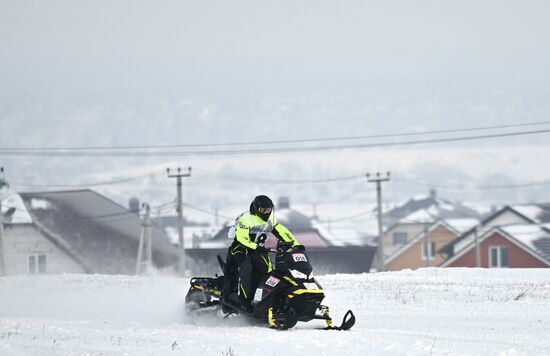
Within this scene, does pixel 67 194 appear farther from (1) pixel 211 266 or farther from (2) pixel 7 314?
(2) pixel 7 314

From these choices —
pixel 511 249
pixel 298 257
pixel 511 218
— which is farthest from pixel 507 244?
pixel 298 257

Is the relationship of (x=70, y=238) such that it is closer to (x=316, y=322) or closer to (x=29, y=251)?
(x=29, y=251)

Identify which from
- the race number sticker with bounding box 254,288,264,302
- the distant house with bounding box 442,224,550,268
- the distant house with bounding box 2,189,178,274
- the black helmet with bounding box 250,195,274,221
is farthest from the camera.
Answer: the distant house with bounding box 442,224,550,268

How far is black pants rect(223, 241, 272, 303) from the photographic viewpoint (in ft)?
66.8

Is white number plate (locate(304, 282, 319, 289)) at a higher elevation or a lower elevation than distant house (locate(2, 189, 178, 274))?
higher

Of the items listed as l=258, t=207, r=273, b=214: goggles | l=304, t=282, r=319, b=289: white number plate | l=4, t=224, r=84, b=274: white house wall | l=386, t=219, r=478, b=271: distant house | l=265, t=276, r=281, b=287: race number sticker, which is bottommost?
l=386, t=219, r=478, b=271: distant house

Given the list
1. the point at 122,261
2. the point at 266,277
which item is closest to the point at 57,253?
the point at 122,261

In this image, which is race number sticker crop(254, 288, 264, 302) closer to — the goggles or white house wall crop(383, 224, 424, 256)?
the goggles

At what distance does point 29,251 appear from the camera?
288ft

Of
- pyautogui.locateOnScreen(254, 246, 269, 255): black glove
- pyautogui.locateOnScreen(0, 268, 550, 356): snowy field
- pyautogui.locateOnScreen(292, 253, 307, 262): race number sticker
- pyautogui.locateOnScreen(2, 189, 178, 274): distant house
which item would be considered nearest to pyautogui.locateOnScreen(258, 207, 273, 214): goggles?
pyautogui.locateOnScreen(254, 246, 269, 255): black glove

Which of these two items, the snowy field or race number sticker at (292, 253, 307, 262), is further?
race number sticker at (292, 253, 307, 262)

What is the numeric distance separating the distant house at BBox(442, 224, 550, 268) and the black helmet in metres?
67.3

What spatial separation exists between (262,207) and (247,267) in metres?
1.08

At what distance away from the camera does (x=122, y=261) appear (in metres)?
87.9
